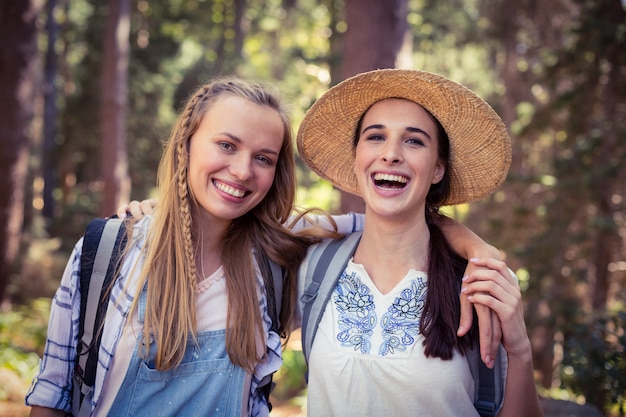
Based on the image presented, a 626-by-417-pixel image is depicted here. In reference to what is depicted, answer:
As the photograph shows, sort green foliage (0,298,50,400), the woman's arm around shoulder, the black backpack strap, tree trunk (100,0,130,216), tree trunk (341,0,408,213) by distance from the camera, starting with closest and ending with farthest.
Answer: the woman's arm around shoulder < the black backpack strap < tree trunk (341,0,408,213) < green foliage (0,298,50,400) < tree trunk (100,0,130,216)

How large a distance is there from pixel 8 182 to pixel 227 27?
604 inches

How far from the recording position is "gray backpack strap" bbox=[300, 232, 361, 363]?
240cm

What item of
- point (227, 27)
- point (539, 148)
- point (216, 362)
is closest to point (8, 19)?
point (216, 362)

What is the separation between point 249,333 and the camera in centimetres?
229

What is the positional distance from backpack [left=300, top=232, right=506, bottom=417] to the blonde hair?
0.13 m

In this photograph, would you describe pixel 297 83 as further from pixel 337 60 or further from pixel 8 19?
pixel 8 19

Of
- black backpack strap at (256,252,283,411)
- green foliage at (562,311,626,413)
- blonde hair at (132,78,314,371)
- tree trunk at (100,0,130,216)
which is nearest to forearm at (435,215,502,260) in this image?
blonde hair at (132,78,314,371)

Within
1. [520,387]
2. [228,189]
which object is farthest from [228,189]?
[520,387]

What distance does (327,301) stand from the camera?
7.91ft

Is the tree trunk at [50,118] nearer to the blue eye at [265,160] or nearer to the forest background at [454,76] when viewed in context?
the forest background at [454,76]

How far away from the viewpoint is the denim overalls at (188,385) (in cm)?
222

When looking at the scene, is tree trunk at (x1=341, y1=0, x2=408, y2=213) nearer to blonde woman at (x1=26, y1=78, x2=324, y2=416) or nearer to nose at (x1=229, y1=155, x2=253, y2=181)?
blonde woman at (x1=26, y1=78, x2=324, y2=416)

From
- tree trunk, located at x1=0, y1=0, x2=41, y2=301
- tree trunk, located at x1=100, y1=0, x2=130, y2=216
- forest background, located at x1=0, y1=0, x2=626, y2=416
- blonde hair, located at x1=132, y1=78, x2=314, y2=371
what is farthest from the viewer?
tree trunk, located at x1=100, y1=0, x2=130, y2=216

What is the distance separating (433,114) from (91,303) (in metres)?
1.76
